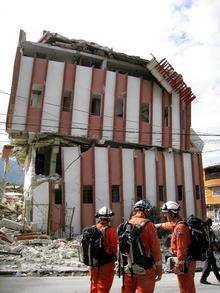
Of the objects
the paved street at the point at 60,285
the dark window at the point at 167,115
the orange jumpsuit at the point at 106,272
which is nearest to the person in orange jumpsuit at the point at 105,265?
the orange jumpsuit at the point at 106,272

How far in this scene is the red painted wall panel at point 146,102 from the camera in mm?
27375

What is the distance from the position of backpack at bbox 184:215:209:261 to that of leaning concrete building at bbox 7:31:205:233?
54.4ft

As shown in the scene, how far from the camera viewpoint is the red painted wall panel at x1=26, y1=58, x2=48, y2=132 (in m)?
24.2

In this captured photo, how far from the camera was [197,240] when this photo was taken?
23.9 ft

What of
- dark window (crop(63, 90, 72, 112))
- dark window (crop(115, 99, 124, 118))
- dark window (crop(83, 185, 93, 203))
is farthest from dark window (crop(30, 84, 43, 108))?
dark window (crop(83, 185, 93, 203))

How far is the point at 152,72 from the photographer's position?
28.3m

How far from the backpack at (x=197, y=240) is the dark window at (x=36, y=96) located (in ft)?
61.1

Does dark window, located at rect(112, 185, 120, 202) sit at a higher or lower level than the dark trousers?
higher

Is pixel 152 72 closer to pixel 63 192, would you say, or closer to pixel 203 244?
pixel 63 192

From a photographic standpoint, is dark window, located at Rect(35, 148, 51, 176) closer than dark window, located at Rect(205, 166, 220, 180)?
Yes

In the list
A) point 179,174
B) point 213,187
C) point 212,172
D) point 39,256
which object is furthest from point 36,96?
point 212,172

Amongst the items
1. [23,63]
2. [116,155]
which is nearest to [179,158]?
[116,155]

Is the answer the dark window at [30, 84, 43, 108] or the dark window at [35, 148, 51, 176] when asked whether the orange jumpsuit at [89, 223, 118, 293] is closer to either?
the dark window at [30, 84, 43, 108]

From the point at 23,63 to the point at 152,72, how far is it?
28.7ft
